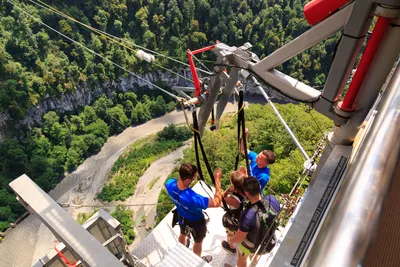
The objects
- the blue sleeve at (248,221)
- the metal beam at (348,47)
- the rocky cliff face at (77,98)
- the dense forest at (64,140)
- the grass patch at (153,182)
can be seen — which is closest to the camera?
the metal beam at (348,47)

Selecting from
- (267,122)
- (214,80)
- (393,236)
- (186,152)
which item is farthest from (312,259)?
(186,152)

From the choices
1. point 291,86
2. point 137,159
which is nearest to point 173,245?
point 291,86

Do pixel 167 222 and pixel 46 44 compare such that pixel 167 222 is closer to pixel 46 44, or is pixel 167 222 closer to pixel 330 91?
pixel 330 91

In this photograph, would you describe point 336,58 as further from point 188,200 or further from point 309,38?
point 188,200

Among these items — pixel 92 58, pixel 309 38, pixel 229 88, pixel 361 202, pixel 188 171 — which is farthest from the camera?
pixel 92 58

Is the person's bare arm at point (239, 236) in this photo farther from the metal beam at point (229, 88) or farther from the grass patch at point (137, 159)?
the grass patch at point (137, 159)

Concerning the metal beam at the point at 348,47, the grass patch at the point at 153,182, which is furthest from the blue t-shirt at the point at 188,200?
the grass patch at the point at 153,182
